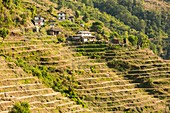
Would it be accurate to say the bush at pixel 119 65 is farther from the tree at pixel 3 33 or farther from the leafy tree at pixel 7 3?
the leafy tree at pixel 7 3

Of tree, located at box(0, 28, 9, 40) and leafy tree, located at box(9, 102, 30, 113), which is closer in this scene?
leafy tree, located at box(9, 102, 30, 113)

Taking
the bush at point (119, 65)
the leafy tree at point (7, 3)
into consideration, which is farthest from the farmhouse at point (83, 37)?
the leafy tree at point (7, 3)

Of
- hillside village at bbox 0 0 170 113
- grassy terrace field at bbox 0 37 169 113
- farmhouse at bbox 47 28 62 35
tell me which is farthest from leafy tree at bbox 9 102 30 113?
farmhouse at bbox 47 28 62 35

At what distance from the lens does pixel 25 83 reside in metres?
38.2

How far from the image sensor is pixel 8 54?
42188 millimetres

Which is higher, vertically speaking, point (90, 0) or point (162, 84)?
point (90, 0)

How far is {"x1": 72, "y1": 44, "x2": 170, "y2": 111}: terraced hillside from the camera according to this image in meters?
48.6

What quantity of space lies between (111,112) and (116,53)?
10785mm

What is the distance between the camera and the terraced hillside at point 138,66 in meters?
48.6

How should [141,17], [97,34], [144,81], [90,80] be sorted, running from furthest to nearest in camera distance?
[141,17] < [97,34] < [144,81] < [90,80]

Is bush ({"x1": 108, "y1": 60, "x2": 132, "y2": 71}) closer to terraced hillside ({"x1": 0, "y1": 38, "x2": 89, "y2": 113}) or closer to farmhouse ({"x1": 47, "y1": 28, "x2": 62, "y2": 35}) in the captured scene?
terraced hillside ({"x1": 0, "y1": 38, "x2": 89, "y2": 113})

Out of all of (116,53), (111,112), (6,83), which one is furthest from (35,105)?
(116,53)

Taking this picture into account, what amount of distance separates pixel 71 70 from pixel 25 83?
8.54 m

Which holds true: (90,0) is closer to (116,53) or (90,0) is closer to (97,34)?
(97,34)
